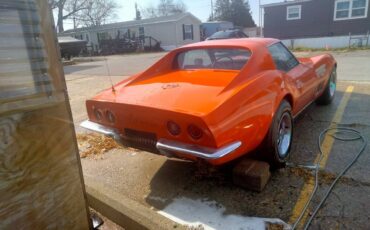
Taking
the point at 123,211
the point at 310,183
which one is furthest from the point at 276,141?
the point at 123,211

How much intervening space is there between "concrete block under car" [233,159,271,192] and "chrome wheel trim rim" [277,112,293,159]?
435 mm

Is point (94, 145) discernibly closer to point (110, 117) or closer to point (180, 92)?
point (110, 117)

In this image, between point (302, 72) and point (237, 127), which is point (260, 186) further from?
point (302, 72)

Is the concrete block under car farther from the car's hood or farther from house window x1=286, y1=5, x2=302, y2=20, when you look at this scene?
house window x1=286, y1=5, x2=302, y2=20

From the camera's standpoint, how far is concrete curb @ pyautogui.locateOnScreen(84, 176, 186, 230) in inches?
91.5

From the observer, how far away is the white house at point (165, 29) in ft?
103

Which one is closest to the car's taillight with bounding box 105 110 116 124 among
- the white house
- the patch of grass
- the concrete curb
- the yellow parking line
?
the concrete curb

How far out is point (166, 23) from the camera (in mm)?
31422

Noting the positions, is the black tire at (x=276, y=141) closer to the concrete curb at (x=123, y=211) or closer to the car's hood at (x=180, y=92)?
the car's hood at (x=180, y=92)

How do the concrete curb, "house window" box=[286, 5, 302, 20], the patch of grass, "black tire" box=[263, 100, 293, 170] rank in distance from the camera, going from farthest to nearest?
"house window" box=[286, 5, 302, 20] < the patch of grass < "black tire" box=[263, 100, 293, 170] < the concrete curb

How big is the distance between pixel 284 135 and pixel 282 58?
3.70ft

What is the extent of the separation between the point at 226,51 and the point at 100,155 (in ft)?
7.17

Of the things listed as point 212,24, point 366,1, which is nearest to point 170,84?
point 366,1

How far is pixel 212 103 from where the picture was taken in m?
2.55
